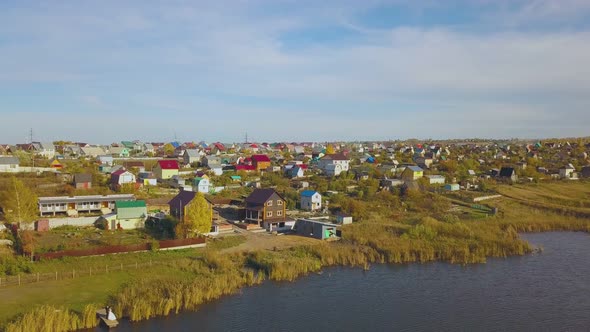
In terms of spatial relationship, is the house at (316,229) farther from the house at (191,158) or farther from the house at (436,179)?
the house at (191,158)

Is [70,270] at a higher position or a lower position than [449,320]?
higher

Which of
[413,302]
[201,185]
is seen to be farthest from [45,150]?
[413,302]

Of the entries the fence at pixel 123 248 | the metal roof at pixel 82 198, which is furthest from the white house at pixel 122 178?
the fence at pixel 123 248

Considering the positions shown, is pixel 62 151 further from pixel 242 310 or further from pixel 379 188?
pixel 242 310

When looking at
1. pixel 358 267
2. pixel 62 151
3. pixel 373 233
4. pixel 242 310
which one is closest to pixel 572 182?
pixel 373 233

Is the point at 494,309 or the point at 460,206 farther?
the point at 460,206

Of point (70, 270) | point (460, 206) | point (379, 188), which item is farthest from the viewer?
point (379, 188)
